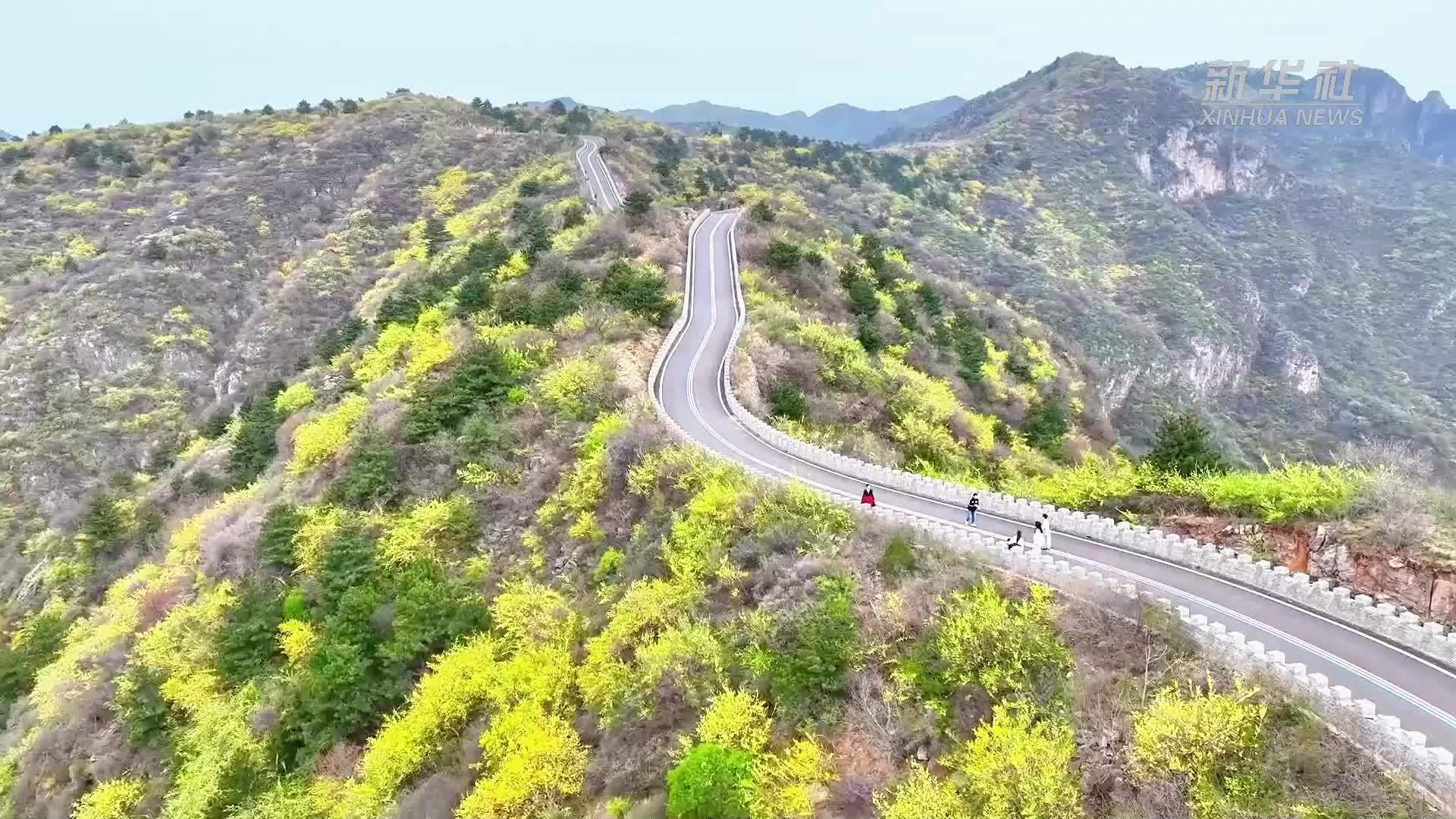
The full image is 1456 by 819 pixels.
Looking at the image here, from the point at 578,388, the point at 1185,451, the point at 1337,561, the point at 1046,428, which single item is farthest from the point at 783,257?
the point at 1337,561

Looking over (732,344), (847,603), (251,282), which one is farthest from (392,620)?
(251,282)

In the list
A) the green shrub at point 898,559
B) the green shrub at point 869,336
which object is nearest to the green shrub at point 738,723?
the green shrub at point 898,559

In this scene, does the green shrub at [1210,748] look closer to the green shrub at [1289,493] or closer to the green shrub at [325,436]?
the green shrub at [1289,493]

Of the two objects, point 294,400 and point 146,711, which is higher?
point 294,400

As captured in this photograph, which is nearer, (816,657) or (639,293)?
(816,657)

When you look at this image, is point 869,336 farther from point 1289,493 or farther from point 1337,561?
point 1337,561

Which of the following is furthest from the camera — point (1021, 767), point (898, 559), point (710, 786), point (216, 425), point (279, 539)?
point (216, 425)

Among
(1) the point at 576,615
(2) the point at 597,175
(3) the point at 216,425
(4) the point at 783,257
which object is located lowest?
(3) the point at 216,425
